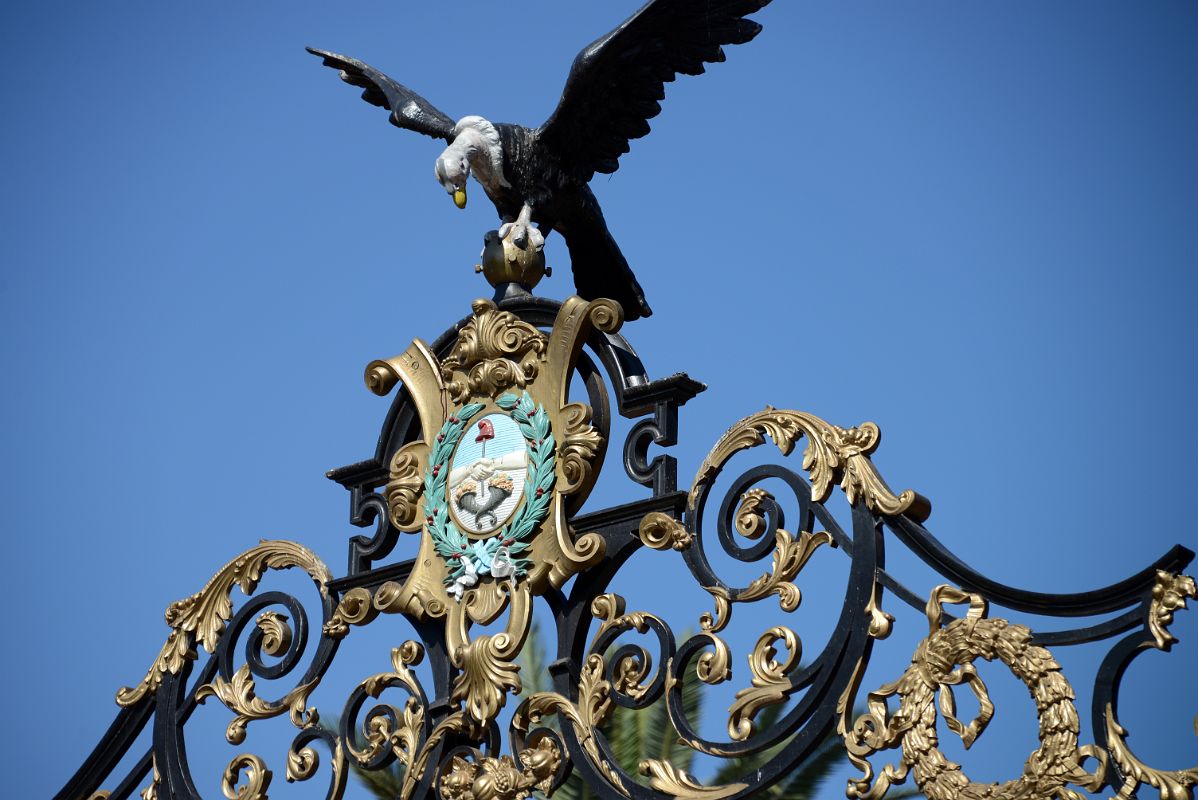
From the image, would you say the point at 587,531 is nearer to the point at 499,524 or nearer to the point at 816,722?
the point at 499,524

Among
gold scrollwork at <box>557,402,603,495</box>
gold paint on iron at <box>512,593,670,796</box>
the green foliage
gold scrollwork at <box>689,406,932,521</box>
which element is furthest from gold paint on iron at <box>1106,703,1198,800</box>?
the green foliage

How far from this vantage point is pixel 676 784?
19.9 feet

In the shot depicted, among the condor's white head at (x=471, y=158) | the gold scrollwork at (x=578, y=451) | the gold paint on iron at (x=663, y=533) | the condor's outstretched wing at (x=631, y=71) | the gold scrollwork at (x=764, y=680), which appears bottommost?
the gold scrollwork at (x=764, y=680)

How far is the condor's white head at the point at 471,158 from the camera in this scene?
7.14m

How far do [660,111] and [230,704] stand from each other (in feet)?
9.09

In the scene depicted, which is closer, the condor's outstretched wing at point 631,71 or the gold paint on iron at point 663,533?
the gold paint on iron at point 663,533

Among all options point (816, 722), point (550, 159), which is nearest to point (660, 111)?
point (550, 159)

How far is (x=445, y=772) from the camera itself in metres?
6.62

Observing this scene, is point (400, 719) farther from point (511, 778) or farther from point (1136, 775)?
point (1136, 775)

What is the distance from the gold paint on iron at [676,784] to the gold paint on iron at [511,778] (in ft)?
1.29

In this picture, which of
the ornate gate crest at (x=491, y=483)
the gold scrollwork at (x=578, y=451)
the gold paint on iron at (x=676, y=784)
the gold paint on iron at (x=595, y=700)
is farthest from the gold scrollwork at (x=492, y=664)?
the gold paint on iron at (x=676, y=784)

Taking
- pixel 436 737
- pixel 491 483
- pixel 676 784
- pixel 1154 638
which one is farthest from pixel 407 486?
pixel 1154 638

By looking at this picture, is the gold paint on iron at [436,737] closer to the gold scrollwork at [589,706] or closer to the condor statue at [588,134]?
the gold scrollwork at [589,706]

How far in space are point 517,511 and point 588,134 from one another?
1486 mm
